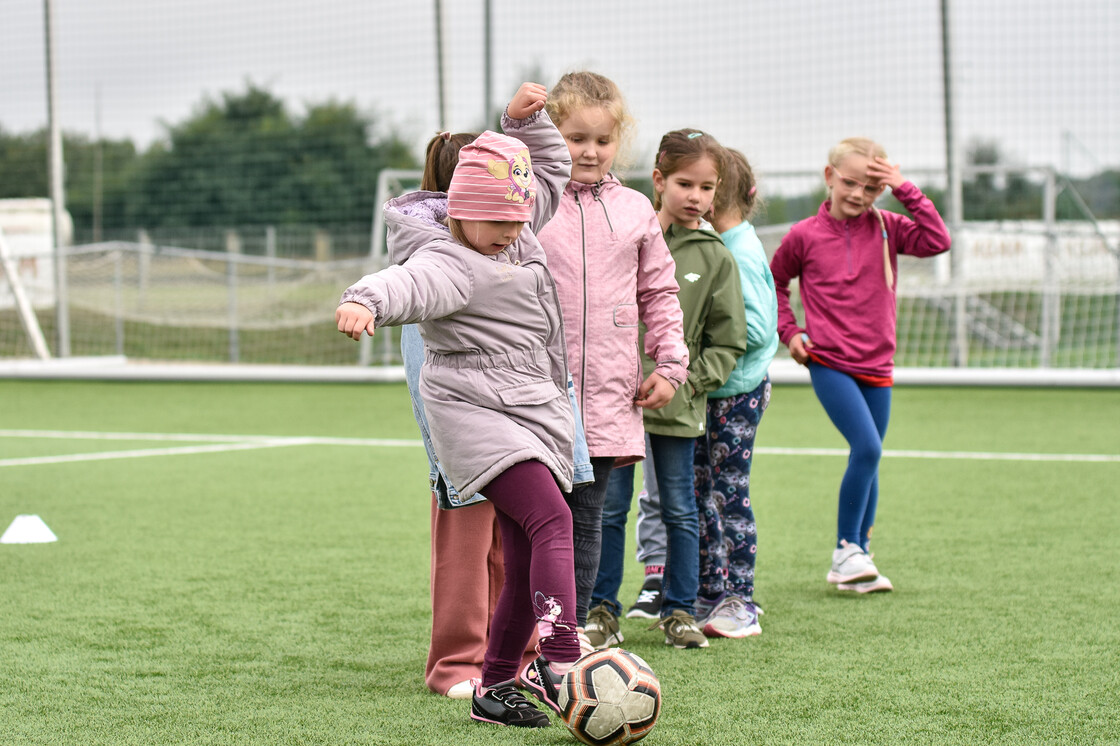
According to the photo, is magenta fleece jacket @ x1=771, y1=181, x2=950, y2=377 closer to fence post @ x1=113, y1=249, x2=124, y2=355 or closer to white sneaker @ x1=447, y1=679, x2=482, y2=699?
white sneaker @ x1=447, y1=679, x2=482, y2=699

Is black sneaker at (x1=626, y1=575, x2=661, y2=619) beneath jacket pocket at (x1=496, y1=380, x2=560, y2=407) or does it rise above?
beneath

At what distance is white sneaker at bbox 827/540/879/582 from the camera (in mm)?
3904

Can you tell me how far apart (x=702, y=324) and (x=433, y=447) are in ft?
3.34

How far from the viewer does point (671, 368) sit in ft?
10.4

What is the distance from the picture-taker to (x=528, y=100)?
9.56 feet

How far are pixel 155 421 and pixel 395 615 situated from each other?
6.18 metres

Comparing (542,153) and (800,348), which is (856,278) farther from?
(542,153)

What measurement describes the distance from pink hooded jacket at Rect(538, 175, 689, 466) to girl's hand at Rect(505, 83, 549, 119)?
1.05 feet

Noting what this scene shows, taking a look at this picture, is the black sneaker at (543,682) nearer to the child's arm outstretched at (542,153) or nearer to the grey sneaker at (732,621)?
the grey sneaker at (732,621)

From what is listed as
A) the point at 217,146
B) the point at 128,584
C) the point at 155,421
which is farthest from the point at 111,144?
the point at 128,584

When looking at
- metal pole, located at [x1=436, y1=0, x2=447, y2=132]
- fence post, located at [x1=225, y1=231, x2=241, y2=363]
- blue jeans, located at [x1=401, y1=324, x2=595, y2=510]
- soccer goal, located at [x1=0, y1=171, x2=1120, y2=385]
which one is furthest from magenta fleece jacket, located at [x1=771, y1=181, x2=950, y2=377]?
fence post, located at [x1=225, y1=231, x2=241, y2=363]

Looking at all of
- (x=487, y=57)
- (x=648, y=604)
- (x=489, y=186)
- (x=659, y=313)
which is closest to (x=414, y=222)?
(x=489, y=186)

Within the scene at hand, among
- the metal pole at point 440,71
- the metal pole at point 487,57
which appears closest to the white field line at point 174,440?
the metal pole at point 440,71

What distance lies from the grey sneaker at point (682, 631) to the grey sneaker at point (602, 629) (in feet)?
0.46
